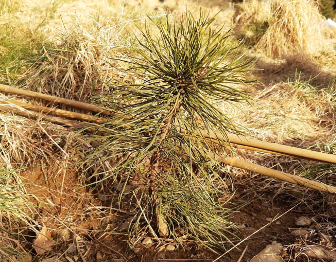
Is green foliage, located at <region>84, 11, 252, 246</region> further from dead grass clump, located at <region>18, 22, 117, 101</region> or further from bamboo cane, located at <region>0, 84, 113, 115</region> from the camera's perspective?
dead grass clump, located at <region>18, 22, 117, 101</region>

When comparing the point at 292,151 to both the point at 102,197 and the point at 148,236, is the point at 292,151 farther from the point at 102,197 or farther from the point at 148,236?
the point at 102,197

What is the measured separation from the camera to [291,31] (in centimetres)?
510

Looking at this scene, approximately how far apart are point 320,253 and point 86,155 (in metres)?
1.41

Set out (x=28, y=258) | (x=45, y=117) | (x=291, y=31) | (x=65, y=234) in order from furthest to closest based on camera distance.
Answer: (x=291, y=31) < (x=45, y=117) < (x=65, y=234) < (x=28, y=258)

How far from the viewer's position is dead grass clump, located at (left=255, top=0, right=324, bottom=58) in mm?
5059

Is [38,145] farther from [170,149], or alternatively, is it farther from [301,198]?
[301,198]

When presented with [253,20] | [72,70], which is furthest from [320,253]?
[253,20]

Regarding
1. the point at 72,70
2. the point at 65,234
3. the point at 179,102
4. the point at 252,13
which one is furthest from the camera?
the point at 252,13

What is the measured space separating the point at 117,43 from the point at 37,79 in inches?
27.7

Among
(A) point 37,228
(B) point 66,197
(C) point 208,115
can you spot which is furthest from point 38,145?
(C) point 208,115

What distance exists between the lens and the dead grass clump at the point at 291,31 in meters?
5.06

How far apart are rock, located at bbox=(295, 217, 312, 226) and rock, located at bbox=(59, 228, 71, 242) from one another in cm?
125

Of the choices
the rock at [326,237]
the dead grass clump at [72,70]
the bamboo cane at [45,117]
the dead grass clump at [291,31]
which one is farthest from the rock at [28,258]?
the dead grass clump at [291,31]

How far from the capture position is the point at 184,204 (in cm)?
138
